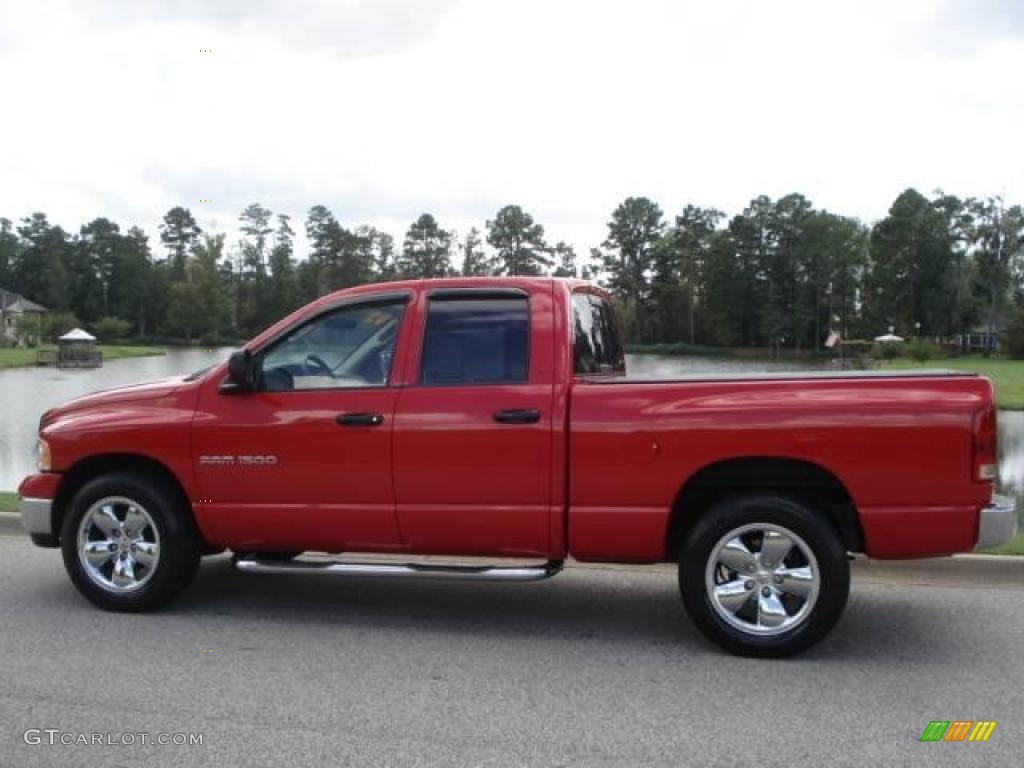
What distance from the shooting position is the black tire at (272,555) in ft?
19.4

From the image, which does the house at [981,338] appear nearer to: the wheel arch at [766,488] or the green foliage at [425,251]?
the green foliage at [425,251]

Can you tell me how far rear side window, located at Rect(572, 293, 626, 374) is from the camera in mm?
5520

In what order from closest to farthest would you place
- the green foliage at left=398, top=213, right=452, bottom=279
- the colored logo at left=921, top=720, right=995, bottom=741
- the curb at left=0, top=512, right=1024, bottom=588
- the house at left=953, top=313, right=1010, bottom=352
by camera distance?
the colored logo at left=921, top=720, right=995, bottom=741 < the curb at left=0, top=512, right=1024, bottom=588 < the green foliage at left=398, top=213, right=452, bottom=279 < the house at left=953, top=313, right=1010, bottom=352

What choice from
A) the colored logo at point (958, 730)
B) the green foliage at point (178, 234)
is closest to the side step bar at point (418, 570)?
the colored logo at point (958, 730)

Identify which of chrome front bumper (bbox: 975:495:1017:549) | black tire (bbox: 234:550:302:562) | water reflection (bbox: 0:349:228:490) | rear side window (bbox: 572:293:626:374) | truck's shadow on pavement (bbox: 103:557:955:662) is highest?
rear side window (bbox: 572:293:626:374)

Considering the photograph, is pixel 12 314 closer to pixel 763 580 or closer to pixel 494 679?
pixel 494 679

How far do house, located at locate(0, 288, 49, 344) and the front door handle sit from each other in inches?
3095

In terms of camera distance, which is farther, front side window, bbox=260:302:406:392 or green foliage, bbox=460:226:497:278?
green foliage, bbox=460:226:497:278

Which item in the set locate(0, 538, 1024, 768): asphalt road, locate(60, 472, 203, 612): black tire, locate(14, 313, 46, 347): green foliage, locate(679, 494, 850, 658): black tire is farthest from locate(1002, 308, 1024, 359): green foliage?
locate(60, 472, 203, 612): black tire

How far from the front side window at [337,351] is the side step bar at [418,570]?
1002 millimetres

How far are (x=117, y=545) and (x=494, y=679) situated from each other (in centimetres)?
254

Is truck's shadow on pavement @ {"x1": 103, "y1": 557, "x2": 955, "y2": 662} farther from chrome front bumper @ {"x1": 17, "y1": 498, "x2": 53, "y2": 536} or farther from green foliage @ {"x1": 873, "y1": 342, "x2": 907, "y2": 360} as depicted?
green foliage @ {"x1": 873, "y1": 342, "x2": 907, "y2": 360}

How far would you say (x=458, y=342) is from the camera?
5.41 m

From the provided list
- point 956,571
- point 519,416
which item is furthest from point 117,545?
point 956,571
